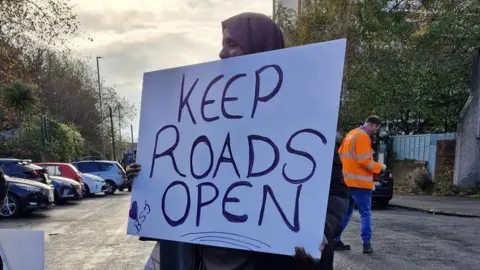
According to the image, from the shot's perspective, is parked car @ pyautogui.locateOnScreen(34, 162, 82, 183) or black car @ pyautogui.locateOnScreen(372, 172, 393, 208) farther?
parked car @ pyautogui.locateOnScreen(34, 162, 82, 183)

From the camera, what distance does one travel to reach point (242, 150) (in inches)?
75.6

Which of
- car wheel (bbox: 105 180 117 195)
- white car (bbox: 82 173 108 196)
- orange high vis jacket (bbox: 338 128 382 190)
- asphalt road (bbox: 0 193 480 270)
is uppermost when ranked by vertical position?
orange high vis jacket (bbox: 338 128 382 190)

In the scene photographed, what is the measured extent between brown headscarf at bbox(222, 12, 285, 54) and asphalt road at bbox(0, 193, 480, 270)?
169 inches

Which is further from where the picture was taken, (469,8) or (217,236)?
(469,8)

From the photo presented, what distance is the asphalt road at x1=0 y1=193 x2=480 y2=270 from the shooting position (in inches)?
237

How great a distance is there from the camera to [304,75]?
5.96 feet

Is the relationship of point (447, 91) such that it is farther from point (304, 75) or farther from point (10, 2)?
point (304, 75)

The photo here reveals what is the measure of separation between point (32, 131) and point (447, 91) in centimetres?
2338

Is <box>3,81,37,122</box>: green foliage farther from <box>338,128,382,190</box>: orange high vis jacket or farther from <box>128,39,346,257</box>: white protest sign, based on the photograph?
<box>128,39,346,257</box>: white protest sign

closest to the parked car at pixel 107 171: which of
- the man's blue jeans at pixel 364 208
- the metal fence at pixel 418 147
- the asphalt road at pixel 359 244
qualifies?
the asphalt road at pixel 359 244

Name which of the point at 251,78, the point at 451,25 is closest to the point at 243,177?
the point at 251,78

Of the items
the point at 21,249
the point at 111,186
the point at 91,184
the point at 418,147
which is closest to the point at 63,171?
the point at 91,184

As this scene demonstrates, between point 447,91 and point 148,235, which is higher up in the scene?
point 447,91

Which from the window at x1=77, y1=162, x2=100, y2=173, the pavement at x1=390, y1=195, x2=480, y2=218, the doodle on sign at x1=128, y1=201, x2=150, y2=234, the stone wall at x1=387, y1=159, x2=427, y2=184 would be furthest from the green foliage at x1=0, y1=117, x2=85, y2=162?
the doodle on sign at x1=128, y1=201, x2=150, y2=234
